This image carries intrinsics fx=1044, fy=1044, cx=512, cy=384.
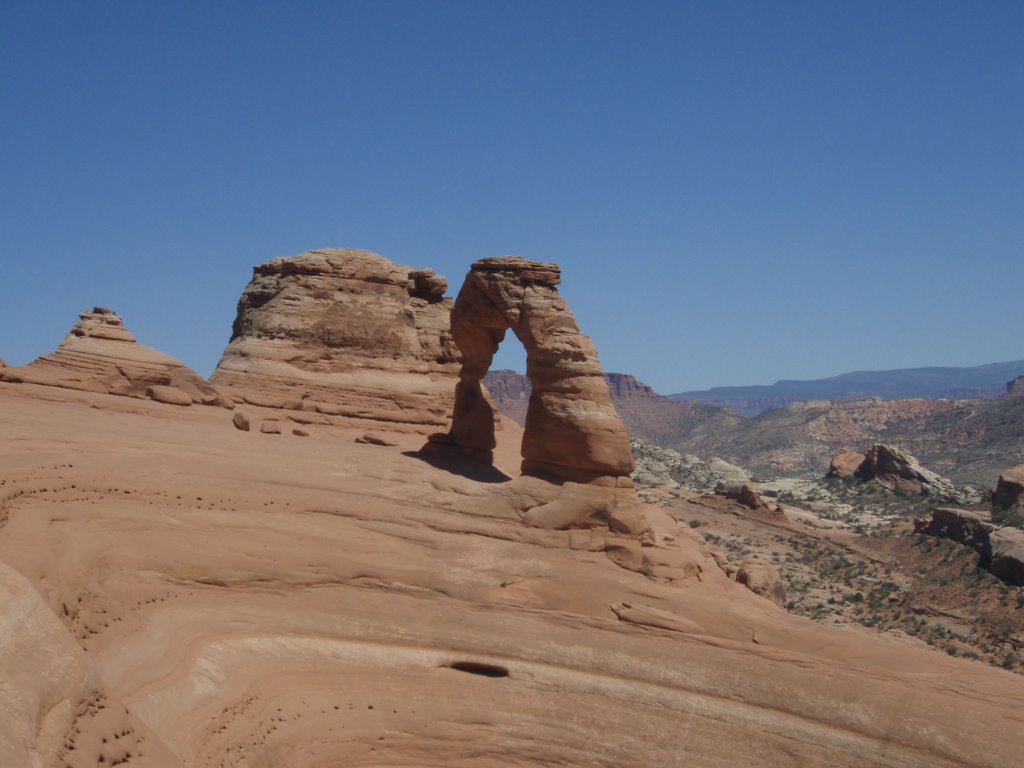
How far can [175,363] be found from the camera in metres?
26.4

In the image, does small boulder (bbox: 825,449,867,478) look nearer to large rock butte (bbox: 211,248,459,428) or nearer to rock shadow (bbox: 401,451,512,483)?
large rock butte (bbox: 211,248,459,428)

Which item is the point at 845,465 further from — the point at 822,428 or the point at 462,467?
the point at 822,428

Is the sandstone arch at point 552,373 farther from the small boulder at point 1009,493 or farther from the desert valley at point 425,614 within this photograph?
the small boulder at point 1009,493

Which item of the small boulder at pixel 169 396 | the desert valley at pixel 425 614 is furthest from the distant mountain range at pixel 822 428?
the desert valley at pixel 425 614

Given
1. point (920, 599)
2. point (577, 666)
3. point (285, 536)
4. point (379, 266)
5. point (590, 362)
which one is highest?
point (379, 266)

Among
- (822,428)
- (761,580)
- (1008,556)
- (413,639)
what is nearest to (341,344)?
(761,580)

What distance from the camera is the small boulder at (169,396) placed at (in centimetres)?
2380

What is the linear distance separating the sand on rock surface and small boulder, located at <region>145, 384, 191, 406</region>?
23.4ft

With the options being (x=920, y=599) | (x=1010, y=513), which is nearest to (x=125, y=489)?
(x=920, y=599)

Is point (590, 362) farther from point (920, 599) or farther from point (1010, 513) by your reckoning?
point (1010, 513)

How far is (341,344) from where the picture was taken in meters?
29.6

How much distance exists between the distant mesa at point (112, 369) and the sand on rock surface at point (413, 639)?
7.63 m

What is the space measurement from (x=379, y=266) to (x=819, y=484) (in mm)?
43286

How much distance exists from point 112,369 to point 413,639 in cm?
1456
